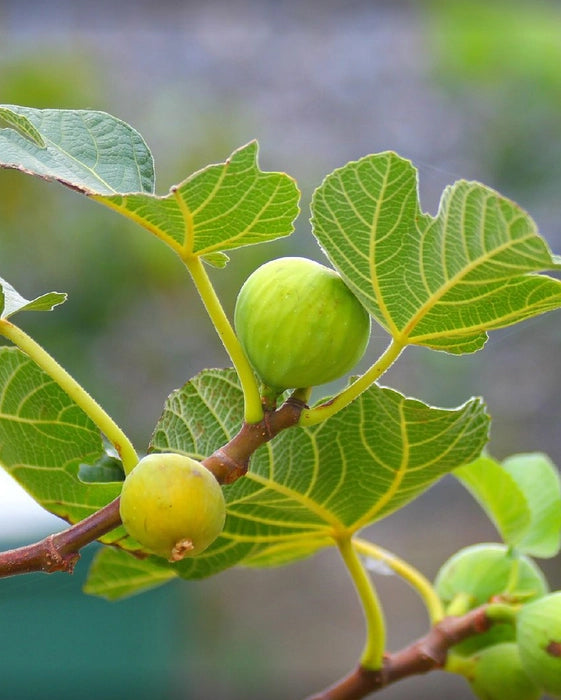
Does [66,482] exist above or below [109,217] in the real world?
above

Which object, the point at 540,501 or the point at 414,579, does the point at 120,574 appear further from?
the point at 540,501

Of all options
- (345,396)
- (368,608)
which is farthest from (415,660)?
(345,396)

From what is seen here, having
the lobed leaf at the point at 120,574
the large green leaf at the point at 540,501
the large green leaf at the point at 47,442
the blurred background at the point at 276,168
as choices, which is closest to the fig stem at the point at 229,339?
the large green leaf at the point at 47,442

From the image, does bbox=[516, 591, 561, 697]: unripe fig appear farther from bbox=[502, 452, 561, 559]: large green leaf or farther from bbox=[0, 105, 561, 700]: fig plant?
bbox=[502, 452, 561, 559]: large green leaf

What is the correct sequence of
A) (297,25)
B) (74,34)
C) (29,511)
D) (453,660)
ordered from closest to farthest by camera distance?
1. (453,660)
2. (29,511)
3. (74,34)
4. (297,25)

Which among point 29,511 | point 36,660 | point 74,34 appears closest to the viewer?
point 29,511

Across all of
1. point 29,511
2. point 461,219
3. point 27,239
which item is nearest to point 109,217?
point 27,239

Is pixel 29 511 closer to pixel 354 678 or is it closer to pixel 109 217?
pixel 354 678
